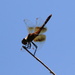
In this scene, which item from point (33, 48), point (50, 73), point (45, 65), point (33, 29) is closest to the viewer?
point (45, 65)

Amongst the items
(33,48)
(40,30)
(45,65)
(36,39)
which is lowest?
(45,65)

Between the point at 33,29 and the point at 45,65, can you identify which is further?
the point at 33,29

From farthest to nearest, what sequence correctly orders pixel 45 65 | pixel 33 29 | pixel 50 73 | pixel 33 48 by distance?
pixel 33 29
pixel 33 48
pixel 50 73
pixel 45 65

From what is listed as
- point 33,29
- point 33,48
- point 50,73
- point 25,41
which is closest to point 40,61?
point 50,73

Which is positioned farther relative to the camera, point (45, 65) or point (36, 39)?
point (36, 39)

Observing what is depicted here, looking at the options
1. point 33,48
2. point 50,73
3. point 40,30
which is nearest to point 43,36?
point 40,30

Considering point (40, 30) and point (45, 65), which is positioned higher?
point (40, 30)

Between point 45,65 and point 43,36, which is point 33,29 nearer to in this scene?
point 43,36

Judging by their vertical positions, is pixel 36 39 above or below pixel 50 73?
above

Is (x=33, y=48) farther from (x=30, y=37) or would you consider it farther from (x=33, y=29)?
(x=33, y=29)
